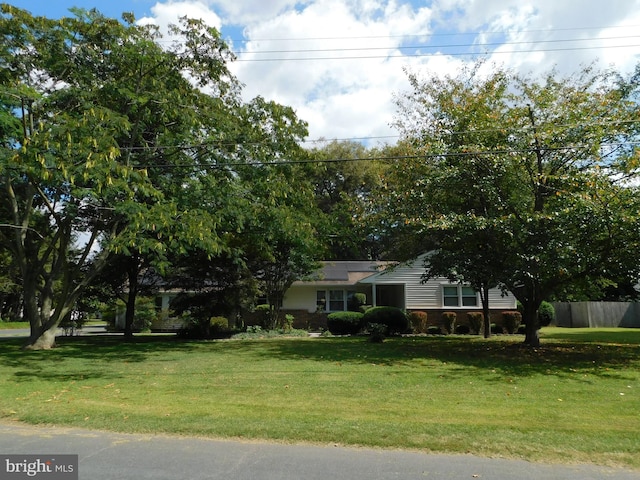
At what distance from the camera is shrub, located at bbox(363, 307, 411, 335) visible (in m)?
23.7

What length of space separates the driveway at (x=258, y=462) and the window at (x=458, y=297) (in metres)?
23.3

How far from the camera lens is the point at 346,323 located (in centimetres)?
2456

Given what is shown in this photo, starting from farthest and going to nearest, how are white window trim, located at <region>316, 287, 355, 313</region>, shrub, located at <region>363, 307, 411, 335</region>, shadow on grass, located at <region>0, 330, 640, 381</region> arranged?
white window trim, located at <region>316, 287, 355, 313</region>
shrub, located at <region>363, 307, 411, 335</region>
shadow on grass, located at <region>0, 330, 640, 381</region>

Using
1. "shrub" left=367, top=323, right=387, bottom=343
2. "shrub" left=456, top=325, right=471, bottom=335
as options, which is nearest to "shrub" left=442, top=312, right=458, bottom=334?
"shrub" left=456, top=325, right=471, bottom=335

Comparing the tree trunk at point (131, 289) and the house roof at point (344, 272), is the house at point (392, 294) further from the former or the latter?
the tree trunk at point (131, 289)

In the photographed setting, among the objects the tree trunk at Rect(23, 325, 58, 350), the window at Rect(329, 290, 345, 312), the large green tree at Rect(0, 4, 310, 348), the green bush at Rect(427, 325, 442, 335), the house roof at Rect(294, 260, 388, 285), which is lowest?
the green bush at Rect(427, 325, 442, 335)

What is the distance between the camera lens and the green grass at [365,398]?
6121mm

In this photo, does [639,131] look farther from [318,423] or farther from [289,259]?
[289,259]

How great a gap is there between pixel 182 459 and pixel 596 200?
430 inches

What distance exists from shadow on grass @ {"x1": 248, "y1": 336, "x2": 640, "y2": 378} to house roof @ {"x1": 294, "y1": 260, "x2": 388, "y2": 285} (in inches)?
440

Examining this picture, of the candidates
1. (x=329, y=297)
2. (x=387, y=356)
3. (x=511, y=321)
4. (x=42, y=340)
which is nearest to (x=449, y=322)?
(x=511, y=321)

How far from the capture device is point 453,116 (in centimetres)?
1518

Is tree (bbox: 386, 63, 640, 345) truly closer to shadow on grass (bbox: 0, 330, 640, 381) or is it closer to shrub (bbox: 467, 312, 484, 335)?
shadow on grass (bbox: 0, 330, 640, 381)

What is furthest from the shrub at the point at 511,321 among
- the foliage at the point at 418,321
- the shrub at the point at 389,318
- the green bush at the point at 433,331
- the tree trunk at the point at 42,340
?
the tree trunk at the point at 42,340
